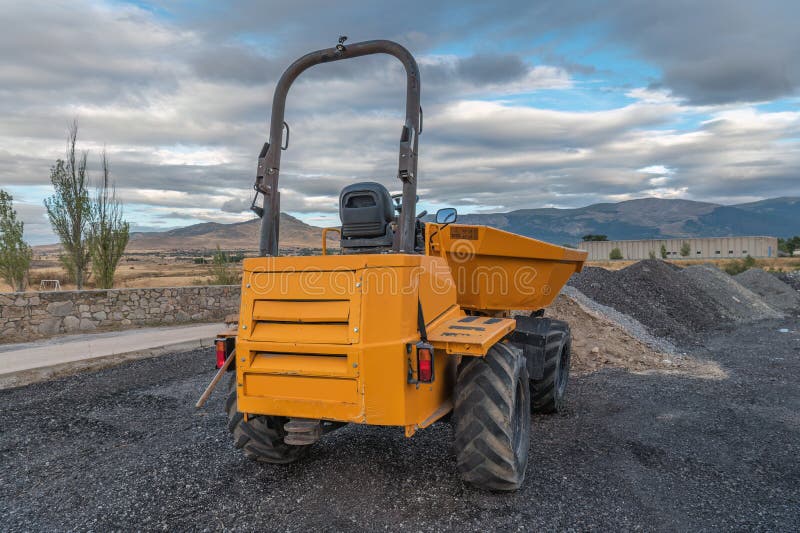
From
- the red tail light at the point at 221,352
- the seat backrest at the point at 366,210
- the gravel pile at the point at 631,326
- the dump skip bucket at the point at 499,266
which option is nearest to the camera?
the seat backrest at the point at 366,210

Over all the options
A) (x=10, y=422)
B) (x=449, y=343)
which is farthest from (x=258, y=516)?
(x=10, y=422)

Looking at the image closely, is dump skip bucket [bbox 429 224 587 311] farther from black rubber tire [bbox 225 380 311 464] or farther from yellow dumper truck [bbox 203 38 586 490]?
black rubber tire [bbox 225 380 311 464]

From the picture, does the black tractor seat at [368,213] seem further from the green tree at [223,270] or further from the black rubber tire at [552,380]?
the green tree at [223,270]

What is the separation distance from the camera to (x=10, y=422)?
6.46m

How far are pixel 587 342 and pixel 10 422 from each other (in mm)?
8533

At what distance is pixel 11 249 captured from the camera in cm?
1705

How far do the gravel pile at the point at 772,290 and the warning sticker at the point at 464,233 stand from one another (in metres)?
18.8

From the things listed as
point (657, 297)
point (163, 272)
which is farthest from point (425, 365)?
point (163, 272)

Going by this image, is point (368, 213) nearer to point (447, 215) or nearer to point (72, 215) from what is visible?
point (447, 215)

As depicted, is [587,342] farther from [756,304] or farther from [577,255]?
[756,304]

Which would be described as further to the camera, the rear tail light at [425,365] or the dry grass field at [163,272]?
the dry grass field at [163,272]

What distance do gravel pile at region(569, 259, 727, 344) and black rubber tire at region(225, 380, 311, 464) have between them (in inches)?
398

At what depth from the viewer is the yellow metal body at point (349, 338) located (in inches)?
147

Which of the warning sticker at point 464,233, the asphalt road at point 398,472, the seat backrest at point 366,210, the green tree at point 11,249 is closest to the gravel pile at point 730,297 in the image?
the asphalt road at point 398,472
